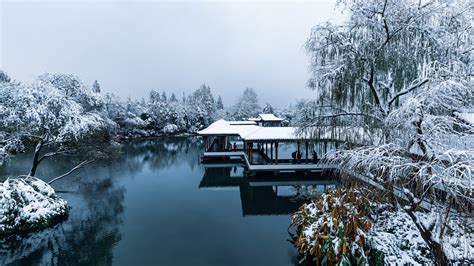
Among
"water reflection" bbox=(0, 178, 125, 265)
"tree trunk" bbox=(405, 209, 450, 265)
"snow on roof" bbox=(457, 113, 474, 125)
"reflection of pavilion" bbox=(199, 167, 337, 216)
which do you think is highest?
"snow on roof" bbox=(457, 113, 474, 125)

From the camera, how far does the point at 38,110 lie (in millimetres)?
10797

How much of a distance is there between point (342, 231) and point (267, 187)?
8.65 m

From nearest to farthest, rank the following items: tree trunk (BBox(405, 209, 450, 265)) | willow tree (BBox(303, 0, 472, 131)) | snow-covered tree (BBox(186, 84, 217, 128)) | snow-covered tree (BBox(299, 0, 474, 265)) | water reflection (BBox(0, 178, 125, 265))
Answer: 1. tree trunk (BBox(405, 209, 450, 265))
2. snow-covered tree (BBox(299, 0, 474, 265))
3. willow tree (BBox(303, 0, 472, 131))
4. water reflection (BBox(0, 178, 125, 265))
5. snow-covered tree (BBox(186, 84, 217, 128))

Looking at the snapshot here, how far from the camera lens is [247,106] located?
69.1 metres

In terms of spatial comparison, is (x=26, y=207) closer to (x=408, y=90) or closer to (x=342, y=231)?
(x=342, y=231)

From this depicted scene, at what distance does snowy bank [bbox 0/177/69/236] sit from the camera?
8.98 meters

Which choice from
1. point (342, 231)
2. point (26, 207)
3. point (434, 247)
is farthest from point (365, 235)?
point (26, 207)

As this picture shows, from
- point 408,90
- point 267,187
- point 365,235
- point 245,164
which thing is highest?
point 408,90

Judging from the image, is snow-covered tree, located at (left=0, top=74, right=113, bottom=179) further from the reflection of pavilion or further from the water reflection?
the reflection of pavilion

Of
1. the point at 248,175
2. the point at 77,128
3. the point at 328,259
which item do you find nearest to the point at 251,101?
the point at 248,175

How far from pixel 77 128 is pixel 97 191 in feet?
12.2

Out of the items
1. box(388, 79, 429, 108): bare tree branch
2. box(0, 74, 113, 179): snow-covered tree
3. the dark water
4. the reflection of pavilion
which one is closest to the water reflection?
the dark water

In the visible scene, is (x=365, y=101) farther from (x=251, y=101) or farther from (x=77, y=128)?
(x=251, y=101)

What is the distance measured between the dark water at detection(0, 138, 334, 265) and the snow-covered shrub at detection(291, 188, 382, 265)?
4.19 feet
